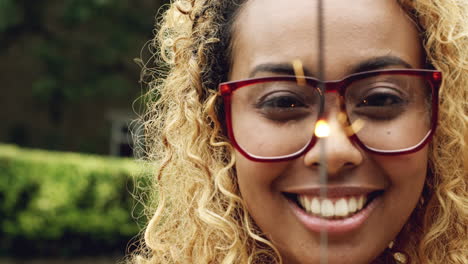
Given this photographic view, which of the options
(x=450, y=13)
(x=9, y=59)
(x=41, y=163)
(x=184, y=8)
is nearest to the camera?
(x=450, y=13)

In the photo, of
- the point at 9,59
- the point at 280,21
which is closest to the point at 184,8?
the point at 280,21

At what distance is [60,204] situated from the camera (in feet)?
22.6

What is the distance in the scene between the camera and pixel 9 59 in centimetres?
1057

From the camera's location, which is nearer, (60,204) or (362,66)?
(362,66)

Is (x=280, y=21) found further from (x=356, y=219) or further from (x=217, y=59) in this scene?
(x=356, y=219)

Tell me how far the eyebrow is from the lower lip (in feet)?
0.87

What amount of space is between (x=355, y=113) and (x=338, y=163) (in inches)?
4.3

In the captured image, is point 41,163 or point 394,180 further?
point 41,163

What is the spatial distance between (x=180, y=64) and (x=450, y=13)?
0.71 m

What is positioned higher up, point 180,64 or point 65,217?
point 180,64

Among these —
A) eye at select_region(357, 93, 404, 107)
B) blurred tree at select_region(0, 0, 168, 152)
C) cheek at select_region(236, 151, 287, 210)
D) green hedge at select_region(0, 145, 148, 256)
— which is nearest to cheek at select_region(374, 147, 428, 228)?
eye at select_region(357, 93, 404, 107)

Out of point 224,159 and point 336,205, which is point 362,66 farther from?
point 224,159

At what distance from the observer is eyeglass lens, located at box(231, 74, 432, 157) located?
4.01 ft

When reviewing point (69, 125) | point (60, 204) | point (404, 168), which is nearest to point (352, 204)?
point (404, 168)
